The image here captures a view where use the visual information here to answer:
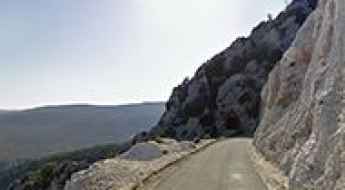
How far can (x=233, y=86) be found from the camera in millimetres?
144000

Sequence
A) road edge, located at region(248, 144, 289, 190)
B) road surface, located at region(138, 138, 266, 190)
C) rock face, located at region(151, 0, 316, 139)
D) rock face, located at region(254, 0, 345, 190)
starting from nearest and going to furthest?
rock face, located at region(254, 0, 345, 190)
road edge, located at region(248, 144, 289, 190)
road surface, located at region(138, 138, 266, 190)
rock face, located at region(151, 0, 316, 139)

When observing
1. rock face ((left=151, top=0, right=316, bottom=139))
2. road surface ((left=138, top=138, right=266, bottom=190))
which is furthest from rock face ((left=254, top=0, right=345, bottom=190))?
rock face ((left=151, top=0, right=316, bottom=139))

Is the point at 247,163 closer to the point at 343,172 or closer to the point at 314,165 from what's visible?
the point at 314,165

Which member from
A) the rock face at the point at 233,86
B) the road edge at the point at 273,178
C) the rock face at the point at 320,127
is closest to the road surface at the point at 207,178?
the road edge at the point at 273,178

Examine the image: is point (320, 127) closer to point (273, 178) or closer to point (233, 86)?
point (273, 178)

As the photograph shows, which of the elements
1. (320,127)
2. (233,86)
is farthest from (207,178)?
(233,86)

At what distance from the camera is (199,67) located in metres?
169

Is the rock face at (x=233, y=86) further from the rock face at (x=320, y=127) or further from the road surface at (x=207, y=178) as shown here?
the road surface at (x=207, y=178)

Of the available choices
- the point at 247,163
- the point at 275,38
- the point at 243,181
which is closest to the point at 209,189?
the point at 243,181

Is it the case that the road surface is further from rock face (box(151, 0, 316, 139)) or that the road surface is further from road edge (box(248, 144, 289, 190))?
rock face (box(151, 0, 316, 139))

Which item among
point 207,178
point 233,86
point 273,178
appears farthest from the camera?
point 233,86

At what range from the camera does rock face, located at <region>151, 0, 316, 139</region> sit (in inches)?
5354

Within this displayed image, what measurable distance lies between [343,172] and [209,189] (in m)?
9.41

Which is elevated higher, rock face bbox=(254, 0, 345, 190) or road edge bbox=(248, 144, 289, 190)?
rock face bbox=(254, 0, 345, 190)
